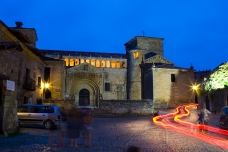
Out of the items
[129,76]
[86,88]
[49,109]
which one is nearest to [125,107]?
[49,109]

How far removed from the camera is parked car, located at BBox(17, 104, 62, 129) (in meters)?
14.6

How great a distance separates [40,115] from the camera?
14.7 meters

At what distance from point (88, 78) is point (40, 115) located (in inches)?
1186

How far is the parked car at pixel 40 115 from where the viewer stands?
1455 cm

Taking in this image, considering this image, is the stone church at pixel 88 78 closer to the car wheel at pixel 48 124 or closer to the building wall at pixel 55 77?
the building wall at pixel 55 77

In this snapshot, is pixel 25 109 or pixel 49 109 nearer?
pixel 49 109

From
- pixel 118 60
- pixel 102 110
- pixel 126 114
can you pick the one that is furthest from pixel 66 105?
pixel 118 60

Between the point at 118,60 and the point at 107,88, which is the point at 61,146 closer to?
the point at 107,88

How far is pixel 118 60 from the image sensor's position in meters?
49.3

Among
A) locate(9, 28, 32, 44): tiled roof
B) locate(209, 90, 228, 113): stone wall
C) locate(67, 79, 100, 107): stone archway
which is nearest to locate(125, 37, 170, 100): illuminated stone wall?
locate(67, 79, 100, 107): stone archway

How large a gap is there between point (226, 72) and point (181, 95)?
13791mm

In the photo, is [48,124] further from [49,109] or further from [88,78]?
[88,78]

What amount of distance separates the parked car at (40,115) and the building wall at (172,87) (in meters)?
23.0

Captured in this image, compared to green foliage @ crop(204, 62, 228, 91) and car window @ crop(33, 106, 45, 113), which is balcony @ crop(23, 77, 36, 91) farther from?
green foliage @ crop(204, 62, 228, 91)
